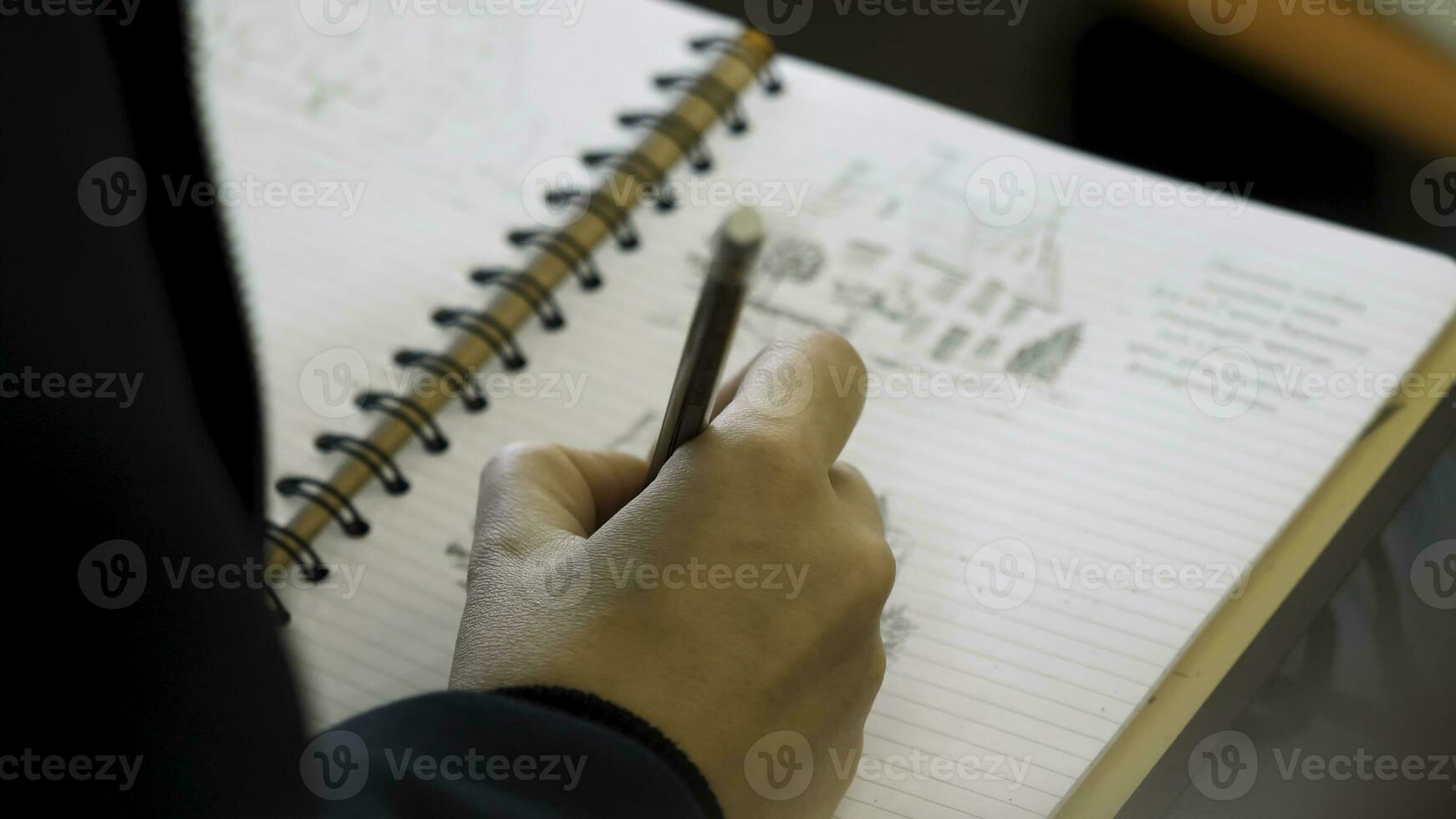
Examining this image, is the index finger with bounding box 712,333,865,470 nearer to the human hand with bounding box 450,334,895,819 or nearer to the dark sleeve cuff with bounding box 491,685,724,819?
the human hand with bounding box 450,334,895,819

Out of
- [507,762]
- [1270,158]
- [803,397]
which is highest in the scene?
[1270,158]

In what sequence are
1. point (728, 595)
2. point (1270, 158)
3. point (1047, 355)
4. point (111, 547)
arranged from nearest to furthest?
point (111, 547), point (728, 595), point (1047, 355), point (1270, 158)

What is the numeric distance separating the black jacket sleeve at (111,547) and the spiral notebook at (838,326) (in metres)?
0.20

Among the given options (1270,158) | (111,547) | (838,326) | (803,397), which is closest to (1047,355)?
(838,326)

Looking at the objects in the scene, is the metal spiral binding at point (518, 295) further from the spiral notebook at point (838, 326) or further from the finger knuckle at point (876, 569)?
the finger knuckle at point (876, 569)

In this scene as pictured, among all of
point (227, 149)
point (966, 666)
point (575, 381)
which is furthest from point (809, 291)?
point (227, 149)

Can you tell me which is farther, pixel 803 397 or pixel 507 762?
pixel 803 397

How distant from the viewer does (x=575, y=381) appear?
659 mm

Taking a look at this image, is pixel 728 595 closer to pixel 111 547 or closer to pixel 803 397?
pixel 803 397

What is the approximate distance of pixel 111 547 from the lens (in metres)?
0.31

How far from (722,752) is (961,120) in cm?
54

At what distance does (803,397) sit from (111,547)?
268mm

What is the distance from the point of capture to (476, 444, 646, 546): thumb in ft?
1.57

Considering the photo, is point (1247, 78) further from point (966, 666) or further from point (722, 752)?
point (722, 752)
